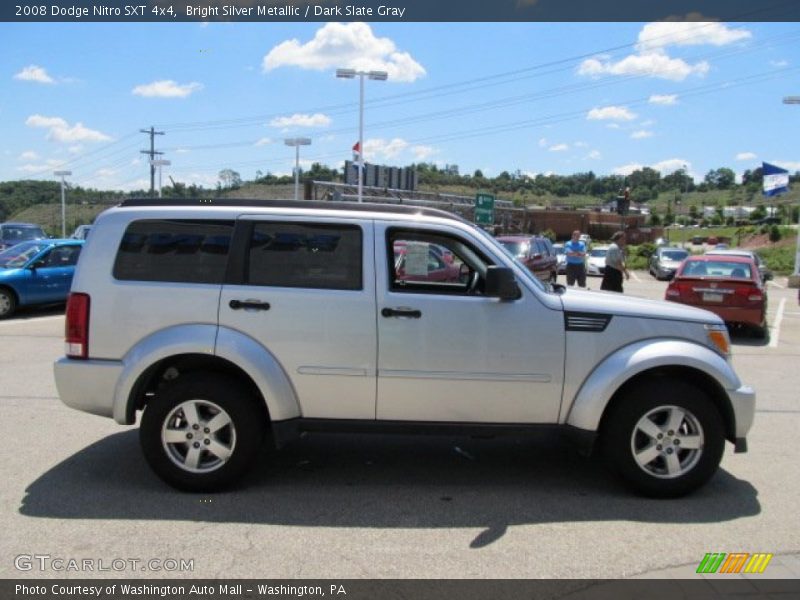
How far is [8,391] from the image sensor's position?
7516 millimetres

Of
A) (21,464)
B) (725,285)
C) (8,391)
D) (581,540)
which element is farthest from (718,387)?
(725,285)

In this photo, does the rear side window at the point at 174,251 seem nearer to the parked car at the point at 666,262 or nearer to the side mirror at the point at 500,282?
the side mirror at the point at 500,282

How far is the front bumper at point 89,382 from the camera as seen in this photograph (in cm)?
473

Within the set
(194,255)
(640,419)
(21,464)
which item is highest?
(194,255)

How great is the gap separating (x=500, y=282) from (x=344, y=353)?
1139mm

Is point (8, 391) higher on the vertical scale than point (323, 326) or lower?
lower

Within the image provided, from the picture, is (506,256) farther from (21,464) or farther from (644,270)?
(644,270)

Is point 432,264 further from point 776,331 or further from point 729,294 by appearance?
point 776,331

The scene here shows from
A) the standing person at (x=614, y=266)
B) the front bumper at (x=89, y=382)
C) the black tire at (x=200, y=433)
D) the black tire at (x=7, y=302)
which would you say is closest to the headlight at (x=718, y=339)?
the black tire at (x=200, y=433)

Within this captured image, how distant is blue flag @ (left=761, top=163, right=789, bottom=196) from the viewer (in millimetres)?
32844

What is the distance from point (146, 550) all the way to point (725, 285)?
11.7 m

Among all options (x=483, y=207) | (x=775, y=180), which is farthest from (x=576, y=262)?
(x=775, y=180)

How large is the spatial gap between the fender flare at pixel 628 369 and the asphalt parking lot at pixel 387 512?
0.40 metres

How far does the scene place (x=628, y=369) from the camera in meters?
4.66
